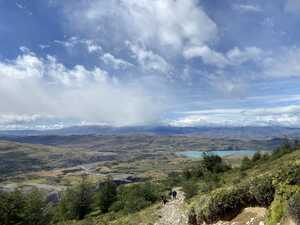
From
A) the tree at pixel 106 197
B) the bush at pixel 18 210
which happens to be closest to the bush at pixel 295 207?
the bush at pixel 18 210

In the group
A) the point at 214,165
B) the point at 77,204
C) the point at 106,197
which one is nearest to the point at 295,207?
the point at 106,197

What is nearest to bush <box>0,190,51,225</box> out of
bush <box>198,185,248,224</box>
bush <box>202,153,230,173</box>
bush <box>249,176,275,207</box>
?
bush <box>198,185,248,224</box>

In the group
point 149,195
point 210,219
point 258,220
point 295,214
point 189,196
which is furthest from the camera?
point 149,195

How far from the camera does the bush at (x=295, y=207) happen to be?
15281 mm

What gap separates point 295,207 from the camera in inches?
606

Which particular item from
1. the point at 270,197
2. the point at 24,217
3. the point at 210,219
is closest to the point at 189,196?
the point at 24,217

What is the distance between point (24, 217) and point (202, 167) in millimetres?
55553

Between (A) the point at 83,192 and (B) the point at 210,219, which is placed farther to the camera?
(A) the point at 83,192

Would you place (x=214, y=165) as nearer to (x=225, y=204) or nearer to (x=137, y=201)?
(x=137, y=201)

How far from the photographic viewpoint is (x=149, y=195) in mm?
80312

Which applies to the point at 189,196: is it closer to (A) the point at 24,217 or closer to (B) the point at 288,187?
(A) the point at 24,217

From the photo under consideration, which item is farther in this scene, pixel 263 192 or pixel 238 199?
pixel 238 199

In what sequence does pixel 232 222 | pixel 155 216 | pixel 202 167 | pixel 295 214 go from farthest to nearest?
pixel 202 167
pixel 155 216
pixel 232 222
pixel 295 214

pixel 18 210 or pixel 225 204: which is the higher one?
pixel 225 204
